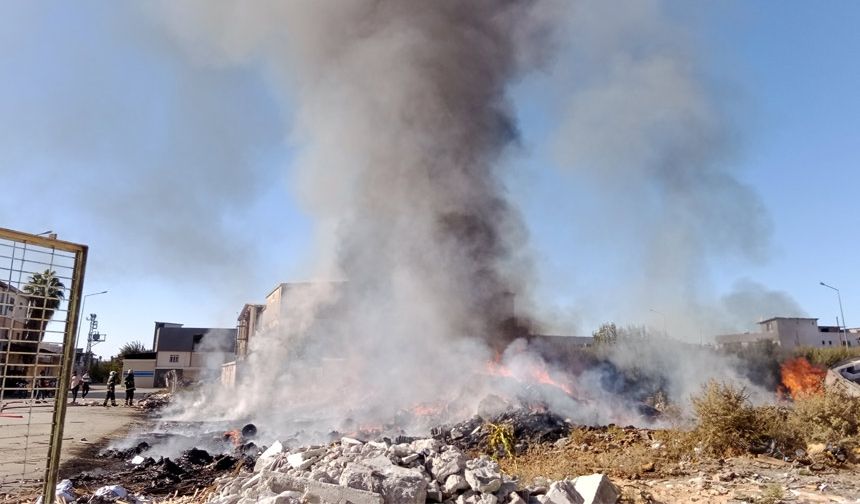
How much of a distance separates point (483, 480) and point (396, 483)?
0.82 metres

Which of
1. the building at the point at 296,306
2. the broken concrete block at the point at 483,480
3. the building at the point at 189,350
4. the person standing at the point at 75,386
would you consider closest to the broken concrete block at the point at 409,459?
the broken concrete block at the point at 483,480

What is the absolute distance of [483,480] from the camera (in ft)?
15.8

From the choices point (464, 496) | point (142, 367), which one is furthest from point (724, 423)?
point (142, 367)

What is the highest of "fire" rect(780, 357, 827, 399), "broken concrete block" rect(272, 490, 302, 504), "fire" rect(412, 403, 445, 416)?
"fire" rect(780, 357, 827, 399)

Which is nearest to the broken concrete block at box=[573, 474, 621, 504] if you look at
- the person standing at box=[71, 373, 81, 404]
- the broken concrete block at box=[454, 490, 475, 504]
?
the broken concrete block at box=[454, 490, 475, 504]

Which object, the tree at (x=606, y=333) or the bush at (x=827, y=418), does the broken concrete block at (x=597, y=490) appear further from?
the tree at (x=606, y=333)

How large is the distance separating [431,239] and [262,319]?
1687 centimetres

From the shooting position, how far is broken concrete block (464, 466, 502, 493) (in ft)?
15.6

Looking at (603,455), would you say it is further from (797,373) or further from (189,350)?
(189,350)

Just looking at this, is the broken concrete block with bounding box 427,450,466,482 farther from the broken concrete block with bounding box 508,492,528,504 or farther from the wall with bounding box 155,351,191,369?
the wall with bounding box 155,351,191,369

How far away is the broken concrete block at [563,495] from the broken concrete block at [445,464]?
2.79 feet

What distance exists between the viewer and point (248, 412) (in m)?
22.5

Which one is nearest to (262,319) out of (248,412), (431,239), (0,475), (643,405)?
(248,412)

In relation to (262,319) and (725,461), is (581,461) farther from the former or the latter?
(262,319)
